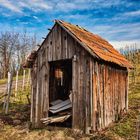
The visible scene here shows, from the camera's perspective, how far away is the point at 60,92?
15328mm

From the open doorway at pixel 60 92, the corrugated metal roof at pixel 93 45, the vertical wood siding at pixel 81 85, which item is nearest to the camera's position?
the vertical wood siding at pixel 81 85

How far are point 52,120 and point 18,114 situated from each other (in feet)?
16.1

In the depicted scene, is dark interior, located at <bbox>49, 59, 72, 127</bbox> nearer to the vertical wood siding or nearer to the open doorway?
the open doorway

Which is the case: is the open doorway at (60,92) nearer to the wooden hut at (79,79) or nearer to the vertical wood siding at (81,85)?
the wooden hut at (79,79)

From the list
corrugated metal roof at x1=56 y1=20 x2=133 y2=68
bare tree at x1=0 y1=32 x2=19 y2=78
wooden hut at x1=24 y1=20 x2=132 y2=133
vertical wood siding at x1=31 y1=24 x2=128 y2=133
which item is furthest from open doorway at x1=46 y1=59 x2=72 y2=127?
bare tree at x1=0 y1=32 x2=19 y2=78

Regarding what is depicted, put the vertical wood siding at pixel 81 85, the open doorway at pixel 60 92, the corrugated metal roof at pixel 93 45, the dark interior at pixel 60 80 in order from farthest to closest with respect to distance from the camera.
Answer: the dark interior at pixel 60 80 → the open doorway at pixel 60 92 → the corrugated metal roof at pixel 93 45 → the vertical wood siding at pixel 81 85

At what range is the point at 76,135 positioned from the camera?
1125 centimetres

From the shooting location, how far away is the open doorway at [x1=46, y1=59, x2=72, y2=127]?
1287 centimetres

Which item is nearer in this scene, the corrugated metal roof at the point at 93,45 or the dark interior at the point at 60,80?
the corrugated metal roof at the point at 93,45

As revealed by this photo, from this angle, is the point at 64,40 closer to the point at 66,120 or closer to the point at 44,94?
the point at 44,94

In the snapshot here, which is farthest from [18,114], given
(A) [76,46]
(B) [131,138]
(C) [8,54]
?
(C) [8,54]

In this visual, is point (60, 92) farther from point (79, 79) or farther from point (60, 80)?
point (79, 79)

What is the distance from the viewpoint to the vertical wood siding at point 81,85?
38.0 feet

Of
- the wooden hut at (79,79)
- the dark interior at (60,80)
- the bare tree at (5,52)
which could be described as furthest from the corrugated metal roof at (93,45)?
the bare tree at (5,52)
